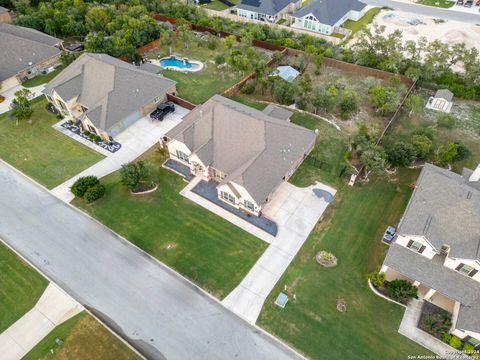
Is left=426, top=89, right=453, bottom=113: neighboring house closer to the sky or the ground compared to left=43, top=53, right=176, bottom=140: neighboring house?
closer to the sky

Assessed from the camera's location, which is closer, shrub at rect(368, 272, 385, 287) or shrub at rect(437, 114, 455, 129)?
shrub at rect(368, 272, 385, 287)

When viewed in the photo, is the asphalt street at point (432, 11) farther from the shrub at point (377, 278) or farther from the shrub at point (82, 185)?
the shrub at point (82, 185)

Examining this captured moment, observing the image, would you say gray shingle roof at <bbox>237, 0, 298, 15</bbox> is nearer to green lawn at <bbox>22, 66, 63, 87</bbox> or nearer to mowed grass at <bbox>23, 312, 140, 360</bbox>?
green lawn at <bbox>22, 66, 63, 87</bbox>

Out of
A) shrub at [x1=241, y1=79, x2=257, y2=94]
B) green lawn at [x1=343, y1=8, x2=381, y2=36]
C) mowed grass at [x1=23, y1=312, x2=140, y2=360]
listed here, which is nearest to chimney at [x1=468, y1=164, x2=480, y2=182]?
shrub at [x1=241, y1=79, x2=257, y2=94]

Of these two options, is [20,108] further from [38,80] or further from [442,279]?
[442,279]

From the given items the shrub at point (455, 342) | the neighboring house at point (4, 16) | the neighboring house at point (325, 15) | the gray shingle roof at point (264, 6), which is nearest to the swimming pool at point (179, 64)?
the gray shingle roof at point (264, 6)

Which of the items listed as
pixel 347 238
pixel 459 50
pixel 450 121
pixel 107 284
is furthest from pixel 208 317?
pixel 459 50

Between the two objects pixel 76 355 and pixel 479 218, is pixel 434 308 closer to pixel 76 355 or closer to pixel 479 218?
pixel 479 218

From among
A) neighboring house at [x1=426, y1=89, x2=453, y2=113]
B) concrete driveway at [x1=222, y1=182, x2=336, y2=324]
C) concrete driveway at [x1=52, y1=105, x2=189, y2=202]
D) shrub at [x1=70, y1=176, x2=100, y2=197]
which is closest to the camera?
concrete driveway at [x1=222, y1=182, x2=336, y2=324]
